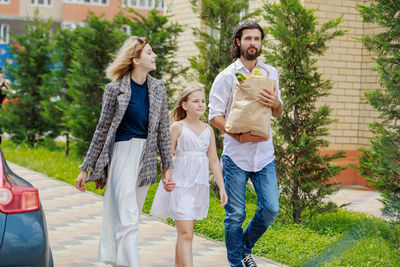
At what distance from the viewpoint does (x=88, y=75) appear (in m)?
14.3

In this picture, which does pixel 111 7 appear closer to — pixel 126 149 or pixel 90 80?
pixel 90 80

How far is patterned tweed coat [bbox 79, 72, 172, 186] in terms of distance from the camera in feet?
16.4

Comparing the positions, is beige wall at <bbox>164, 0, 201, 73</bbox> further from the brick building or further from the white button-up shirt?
the white button-up shirt

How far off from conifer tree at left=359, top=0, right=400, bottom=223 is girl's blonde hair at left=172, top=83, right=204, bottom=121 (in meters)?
2.03

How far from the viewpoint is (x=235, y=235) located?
17.8 feet

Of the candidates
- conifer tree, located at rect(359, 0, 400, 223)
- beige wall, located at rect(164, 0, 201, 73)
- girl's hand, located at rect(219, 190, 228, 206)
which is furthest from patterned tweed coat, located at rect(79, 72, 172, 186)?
beige wall, located at rect(164, 0, 201, 73)

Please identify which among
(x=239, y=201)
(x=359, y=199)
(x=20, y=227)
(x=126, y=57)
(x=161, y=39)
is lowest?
(x=359, y=199)

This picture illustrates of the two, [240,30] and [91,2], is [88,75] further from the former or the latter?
[91,2]

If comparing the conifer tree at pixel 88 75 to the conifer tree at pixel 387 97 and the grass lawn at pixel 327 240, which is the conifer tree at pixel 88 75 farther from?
the conifer tree at pixel 387 97

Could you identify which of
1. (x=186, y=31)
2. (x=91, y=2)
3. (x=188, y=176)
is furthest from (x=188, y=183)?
(x=91, y=2)

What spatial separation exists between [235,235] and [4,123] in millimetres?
13719

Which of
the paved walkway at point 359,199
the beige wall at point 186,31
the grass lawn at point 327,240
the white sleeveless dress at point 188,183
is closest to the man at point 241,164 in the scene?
the white sleeveless dress at point 188,183

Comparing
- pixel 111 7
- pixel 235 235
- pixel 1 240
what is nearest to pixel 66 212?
pixel 235 235

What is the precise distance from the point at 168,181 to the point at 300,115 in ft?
10.6
